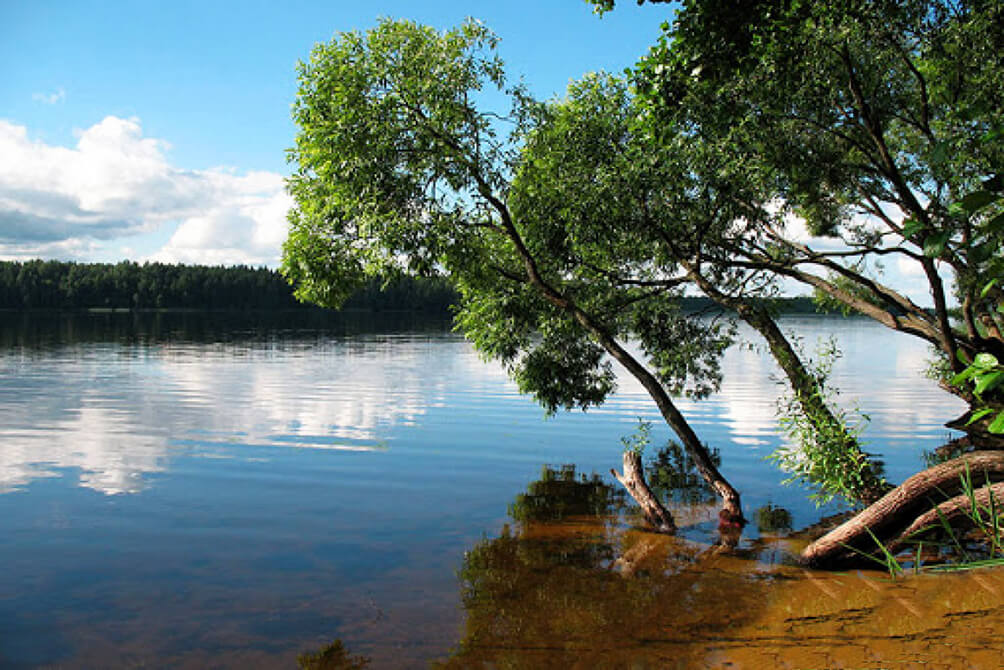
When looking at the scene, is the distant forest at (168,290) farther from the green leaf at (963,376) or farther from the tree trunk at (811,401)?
the green leaf at (963,376)

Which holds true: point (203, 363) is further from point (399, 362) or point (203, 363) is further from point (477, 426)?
point (477, 426)

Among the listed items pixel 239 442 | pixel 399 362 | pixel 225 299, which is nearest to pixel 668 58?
pixel 239 442

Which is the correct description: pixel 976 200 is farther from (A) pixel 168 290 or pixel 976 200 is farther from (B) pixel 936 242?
(A) pixel 168 290

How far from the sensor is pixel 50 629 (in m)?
10.1

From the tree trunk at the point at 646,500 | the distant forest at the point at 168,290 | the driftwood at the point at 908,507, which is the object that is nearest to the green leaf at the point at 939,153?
the driftwood at the point at 908,507

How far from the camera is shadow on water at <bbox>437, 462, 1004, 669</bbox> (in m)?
8.86

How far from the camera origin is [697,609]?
1061 cm

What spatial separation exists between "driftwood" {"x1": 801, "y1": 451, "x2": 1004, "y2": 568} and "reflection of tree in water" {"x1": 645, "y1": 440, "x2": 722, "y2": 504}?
5.19 meters

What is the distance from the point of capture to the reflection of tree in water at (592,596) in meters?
9.26

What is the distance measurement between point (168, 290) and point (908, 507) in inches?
6566

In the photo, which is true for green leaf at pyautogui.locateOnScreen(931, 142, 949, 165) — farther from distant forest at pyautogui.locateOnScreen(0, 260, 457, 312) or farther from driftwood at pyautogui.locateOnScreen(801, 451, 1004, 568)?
distant forest at pyautogui.locateOnScreen(0, 260, 457, 312)

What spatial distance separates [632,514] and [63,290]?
163471mm

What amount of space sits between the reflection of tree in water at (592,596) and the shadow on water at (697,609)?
26mm

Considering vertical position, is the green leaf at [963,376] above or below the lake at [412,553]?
above
